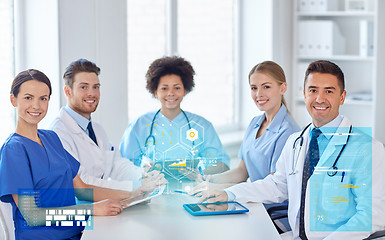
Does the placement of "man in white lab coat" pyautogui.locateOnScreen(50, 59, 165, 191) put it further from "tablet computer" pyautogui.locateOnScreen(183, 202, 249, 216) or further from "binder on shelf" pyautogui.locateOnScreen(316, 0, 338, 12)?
"binder on shelf" pyautogui.locateOnScreen(316, 0, 338, 12)

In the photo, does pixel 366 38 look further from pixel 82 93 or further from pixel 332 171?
pixel 82 93

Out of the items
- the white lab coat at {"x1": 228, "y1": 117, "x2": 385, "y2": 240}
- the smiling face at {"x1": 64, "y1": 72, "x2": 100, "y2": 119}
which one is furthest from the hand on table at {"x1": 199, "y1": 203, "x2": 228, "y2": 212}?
the smiling face at {"x1": 64, "y1": 72, "x2": 100, "y2": 119}

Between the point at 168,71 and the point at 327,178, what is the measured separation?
1.06 metres

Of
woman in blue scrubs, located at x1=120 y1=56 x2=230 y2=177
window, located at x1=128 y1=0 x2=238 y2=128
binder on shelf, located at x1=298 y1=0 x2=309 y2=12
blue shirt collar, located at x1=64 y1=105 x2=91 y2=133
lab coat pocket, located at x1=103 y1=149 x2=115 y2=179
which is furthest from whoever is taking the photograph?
binder on shelf, located at x1=298 y1=0 x2=309 y2=12

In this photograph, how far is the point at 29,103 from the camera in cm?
194

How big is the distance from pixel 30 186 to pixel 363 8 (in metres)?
3.23

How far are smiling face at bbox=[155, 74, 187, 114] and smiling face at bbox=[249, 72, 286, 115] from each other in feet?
1.27

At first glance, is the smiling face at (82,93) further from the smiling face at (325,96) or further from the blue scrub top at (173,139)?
the smiling face at (325,96)

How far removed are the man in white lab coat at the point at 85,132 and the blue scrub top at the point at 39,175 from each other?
0.69 ft

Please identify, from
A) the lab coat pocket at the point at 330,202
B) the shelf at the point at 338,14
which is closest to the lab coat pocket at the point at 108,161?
the lab coat pocket at the point at 330,202

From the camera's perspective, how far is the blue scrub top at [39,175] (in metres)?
1.88

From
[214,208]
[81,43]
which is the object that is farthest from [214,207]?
[81,43]

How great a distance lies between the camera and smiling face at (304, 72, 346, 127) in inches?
85.0

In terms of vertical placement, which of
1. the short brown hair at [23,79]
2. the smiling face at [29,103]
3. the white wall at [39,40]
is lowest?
the smiling face at [29,103]
